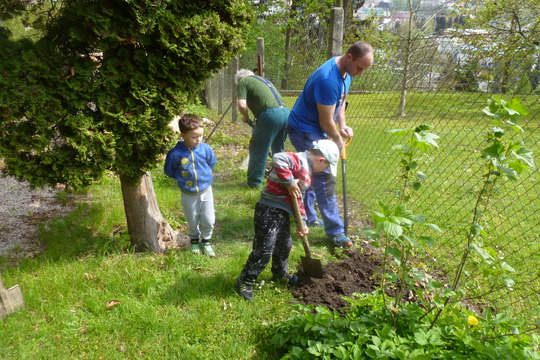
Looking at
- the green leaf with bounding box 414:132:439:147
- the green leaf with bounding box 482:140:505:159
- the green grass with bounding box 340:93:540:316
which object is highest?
the green leaf with bounding box 414:132:439:147

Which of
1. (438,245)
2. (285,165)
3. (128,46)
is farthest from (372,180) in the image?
(128,46)

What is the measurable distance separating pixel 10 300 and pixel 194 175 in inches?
70.2

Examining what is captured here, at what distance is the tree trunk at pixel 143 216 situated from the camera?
368 cm

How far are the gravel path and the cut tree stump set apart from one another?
0.90 meters

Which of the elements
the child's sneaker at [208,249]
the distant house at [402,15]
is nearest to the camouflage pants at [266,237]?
the child's sneaker at [208,249]

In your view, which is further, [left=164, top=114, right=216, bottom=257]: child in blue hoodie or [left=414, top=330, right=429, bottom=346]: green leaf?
[left=164, top=114, right=216, bottom=257]: child in blue hoodie

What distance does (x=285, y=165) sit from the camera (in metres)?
2.69

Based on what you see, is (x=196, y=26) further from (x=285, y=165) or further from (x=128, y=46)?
(x=285, y=165)

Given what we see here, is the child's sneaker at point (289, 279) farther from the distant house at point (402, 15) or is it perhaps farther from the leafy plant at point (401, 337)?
the distant house at point (402, 15)

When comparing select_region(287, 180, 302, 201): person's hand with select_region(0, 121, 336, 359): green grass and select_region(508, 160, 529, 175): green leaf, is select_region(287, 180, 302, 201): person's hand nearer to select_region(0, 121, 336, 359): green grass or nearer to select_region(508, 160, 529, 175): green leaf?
select_region(0, 121, 336, 359): green grass

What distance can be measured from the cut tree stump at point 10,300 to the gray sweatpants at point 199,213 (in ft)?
5.00

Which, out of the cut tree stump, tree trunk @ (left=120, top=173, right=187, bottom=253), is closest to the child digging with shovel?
tree trunk @ (left=120, top=173, right=187, bottom=253)

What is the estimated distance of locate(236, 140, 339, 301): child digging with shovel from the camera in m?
2.73

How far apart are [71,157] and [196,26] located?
1457mm
